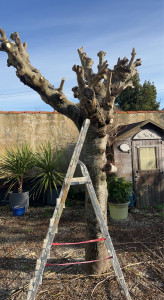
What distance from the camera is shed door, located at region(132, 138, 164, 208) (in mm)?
5836

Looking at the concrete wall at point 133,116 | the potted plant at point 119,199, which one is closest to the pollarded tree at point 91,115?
the potted plant at point 119,199

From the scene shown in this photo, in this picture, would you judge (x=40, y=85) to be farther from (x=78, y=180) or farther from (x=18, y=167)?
(x=18, y=167)

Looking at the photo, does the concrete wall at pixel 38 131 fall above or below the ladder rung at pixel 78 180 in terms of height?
above

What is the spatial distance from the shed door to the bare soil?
0.58m

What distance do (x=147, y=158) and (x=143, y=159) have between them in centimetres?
12

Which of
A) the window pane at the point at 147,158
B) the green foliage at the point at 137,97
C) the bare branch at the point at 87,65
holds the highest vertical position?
the green foliage at the point at 137,97

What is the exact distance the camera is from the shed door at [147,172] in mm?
5836

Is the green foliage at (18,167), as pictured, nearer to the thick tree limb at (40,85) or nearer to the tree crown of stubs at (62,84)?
the tree crown of stubs at (62,84)

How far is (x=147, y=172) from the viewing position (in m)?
5.89

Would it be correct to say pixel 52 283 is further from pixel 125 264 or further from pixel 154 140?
pixel 154 140

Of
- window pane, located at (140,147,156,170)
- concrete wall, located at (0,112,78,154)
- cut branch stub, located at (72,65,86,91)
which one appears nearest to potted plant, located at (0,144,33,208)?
concrete wall, located at (0,112,78,154)

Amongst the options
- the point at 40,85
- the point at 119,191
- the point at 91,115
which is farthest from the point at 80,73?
the point at 119,191

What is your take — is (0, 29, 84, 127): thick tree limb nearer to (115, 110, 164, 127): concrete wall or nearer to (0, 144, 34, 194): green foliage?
(0, 144, 34, 194): green foliage

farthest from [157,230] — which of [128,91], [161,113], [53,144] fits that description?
[128,91]
